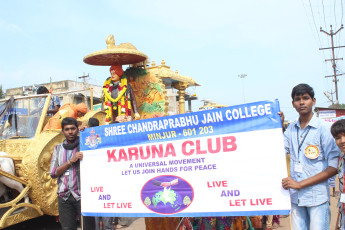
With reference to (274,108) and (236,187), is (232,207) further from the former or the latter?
(274,108)

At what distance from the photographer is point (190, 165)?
3121 millimetres

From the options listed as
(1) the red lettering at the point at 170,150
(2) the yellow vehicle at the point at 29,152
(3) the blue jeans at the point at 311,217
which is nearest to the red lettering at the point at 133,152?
(1) the red lettering at the point at 170,150

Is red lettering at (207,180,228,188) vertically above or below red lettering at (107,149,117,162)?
below

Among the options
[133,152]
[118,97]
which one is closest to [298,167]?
[133,152]

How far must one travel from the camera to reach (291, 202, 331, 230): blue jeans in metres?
2.51

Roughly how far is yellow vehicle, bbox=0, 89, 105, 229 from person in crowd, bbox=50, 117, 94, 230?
122cm

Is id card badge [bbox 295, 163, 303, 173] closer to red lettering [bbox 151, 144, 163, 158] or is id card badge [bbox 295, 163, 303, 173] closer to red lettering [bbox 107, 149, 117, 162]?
red lettering [bbox 151, 144, 163, 158]

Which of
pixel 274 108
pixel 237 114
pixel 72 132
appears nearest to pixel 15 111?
pixel 72 132

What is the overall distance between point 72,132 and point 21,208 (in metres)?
1.90

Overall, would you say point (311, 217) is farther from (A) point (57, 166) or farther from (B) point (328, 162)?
(A) point (57, 166)

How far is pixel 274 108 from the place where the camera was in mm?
2805

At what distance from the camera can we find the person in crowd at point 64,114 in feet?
17.3

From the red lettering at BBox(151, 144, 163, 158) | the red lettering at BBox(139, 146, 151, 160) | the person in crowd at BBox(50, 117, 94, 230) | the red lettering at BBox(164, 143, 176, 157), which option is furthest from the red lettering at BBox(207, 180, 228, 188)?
the person in crowd at BBox(50, 117, 94, 230)

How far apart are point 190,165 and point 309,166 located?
112cm
